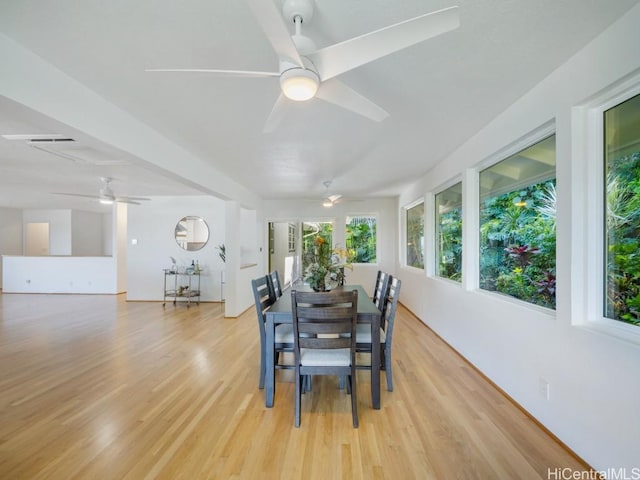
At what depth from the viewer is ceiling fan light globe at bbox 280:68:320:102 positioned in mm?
1275

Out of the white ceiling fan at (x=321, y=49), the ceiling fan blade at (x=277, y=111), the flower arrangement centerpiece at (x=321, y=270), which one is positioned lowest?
the flower arrangement centerpiece at (x=321, y=270)

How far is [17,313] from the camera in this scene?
17.8ft

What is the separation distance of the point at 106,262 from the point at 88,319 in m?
2.84

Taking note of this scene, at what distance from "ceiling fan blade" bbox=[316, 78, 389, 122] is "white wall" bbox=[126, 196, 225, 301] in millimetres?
5472

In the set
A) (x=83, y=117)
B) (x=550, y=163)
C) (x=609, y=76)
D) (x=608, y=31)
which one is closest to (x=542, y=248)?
(x=550, y=163)

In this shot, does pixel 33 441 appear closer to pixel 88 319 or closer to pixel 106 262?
pixel 88 319

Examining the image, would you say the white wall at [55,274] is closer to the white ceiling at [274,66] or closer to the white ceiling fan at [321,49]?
the white ceiling at [274,66]

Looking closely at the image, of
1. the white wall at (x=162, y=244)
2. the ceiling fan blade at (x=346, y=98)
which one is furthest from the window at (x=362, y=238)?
the ceiling fan blade at (x=346, y=98)

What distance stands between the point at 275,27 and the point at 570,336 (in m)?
2.29

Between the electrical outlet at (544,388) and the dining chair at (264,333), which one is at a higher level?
the dining chair at (264,333)

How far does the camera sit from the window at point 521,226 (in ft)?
6.98

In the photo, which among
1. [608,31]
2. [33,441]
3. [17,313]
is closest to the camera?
[608,31]

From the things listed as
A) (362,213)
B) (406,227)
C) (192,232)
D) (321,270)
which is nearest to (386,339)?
(321,270)

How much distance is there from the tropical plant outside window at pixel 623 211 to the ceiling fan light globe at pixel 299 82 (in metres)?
1.71
